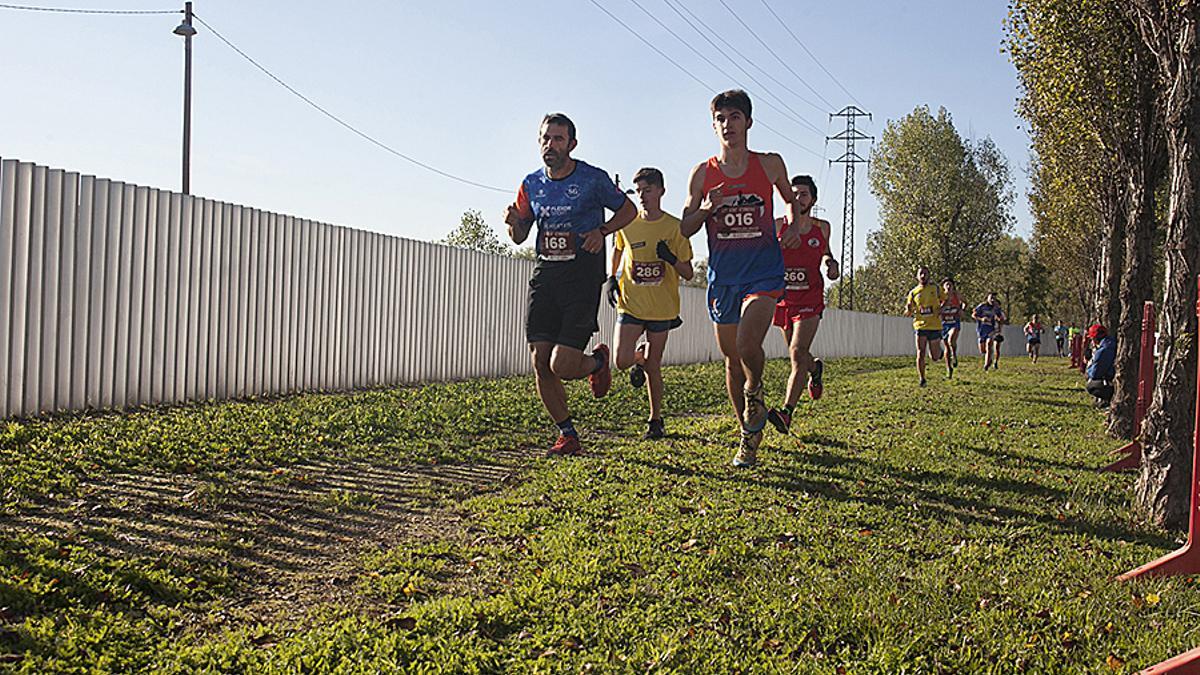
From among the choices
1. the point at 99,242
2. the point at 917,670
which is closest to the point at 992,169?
the point at 99,242

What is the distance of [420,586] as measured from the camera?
3.87 meters

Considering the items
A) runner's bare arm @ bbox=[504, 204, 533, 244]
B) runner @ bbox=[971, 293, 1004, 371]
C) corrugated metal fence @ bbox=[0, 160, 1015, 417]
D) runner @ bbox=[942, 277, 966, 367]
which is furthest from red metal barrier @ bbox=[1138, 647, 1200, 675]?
runner @ bbox=[971, 293, 1004, 371]

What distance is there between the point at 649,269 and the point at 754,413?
94.7 inches

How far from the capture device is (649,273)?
8648 millimetres

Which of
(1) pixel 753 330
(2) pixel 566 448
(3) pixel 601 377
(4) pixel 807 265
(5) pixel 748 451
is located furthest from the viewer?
(4) pixel 807 265

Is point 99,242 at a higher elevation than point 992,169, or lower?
lower

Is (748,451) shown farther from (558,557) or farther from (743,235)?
(558,557)

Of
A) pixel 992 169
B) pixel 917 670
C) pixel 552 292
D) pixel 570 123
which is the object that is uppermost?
pixel 992 169

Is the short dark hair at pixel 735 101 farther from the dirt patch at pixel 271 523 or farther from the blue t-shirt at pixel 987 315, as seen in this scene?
the blue t-shirt at pixel 987 315

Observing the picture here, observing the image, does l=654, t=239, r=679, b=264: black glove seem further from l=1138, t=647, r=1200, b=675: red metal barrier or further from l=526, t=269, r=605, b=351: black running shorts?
l=1138, t=647, r=1200, b=675: red metal barrier

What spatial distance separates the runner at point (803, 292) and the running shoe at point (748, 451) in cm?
161

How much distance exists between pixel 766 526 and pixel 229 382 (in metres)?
7.76

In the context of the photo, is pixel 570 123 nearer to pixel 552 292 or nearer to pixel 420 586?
pixel 552 292

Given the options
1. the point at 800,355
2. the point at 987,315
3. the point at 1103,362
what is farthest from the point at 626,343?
the point at 987,315
